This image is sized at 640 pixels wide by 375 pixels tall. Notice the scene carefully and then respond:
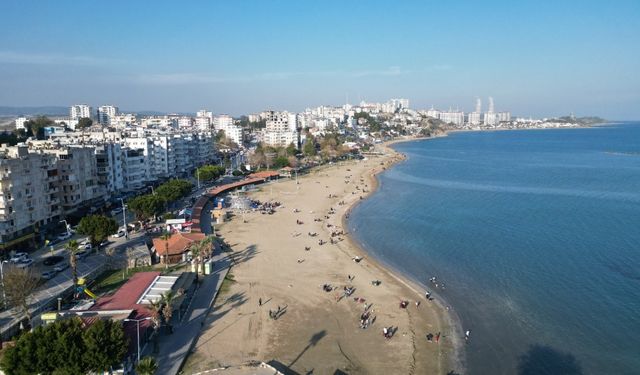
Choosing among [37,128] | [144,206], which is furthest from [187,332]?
[37,128]

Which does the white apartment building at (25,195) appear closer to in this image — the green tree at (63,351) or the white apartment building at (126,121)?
the green tree at (63,351)

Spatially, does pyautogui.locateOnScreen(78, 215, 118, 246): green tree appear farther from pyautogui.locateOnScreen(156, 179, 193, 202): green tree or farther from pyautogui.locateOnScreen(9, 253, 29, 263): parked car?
pyautogui.locateOnScreen(156, 179, 193, 202): green tree

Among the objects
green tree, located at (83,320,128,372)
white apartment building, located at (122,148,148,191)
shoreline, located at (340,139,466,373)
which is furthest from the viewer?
white apartment building, located at (122,148,148,191)

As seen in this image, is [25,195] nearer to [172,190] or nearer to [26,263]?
[26,263]

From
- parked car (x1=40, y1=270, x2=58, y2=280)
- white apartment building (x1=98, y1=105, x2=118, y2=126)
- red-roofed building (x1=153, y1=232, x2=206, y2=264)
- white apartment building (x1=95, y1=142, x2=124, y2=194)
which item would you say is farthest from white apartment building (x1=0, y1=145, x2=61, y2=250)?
white apartment building (x1=98, y1=105, x2=118, y2=126)

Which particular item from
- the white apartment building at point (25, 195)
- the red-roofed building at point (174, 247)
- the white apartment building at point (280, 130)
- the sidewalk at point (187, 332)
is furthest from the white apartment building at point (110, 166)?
the white apartment building at point (280, 130)

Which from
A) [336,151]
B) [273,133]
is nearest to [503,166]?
[336,151]
